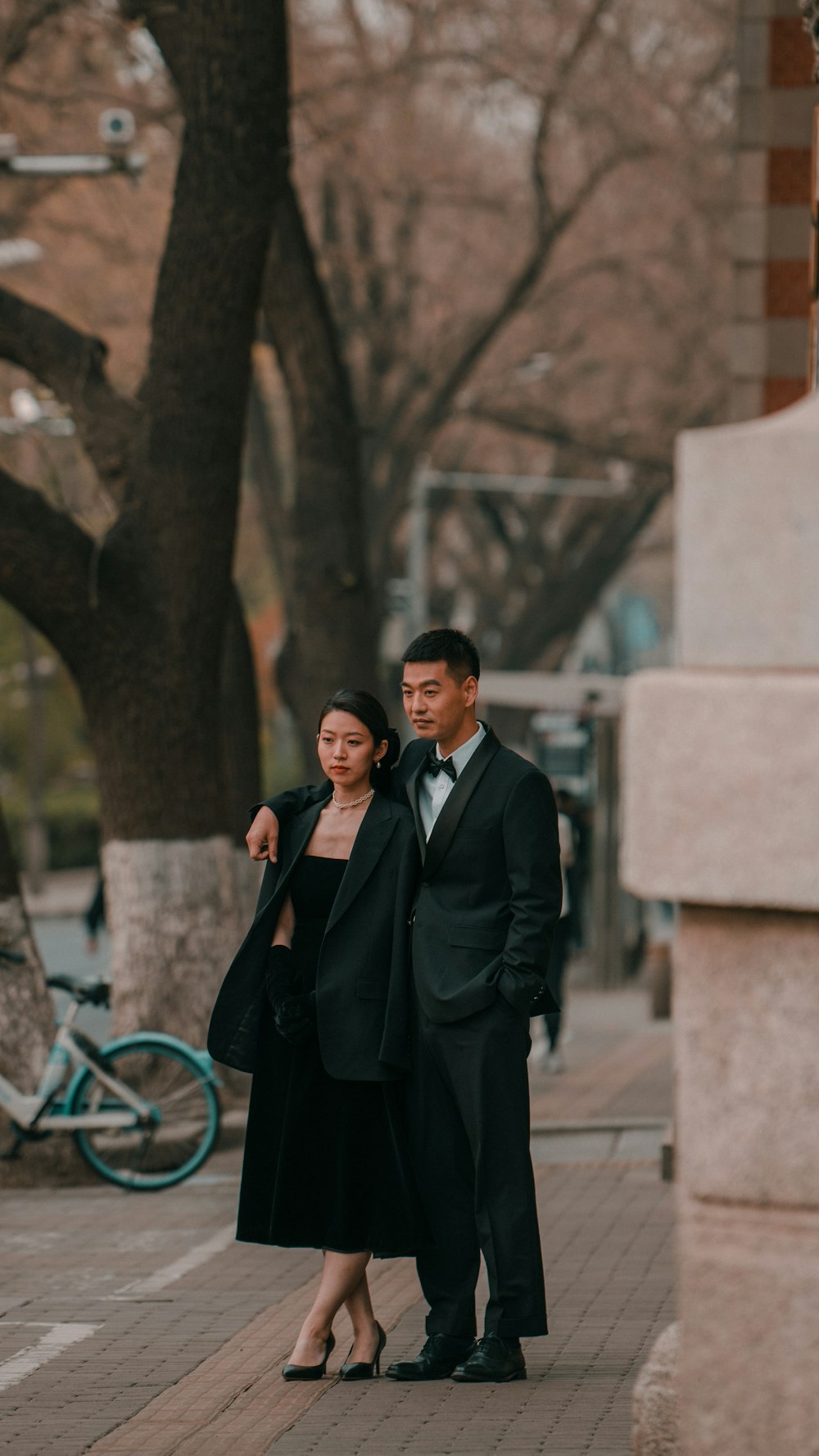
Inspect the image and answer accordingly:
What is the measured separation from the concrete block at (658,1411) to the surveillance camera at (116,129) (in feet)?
34.1

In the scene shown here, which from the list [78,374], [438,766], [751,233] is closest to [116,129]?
[78,374]

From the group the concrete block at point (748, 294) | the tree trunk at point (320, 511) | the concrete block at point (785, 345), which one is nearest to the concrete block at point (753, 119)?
the concrete block at point (748, 294)

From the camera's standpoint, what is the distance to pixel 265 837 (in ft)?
18.9

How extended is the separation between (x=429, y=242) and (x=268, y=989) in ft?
59.5

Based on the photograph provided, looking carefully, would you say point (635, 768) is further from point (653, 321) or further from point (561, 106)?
point (653, 321)

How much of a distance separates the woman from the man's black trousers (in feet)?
0.28

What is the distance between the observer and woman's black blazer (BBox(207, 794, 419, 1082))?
5.58m

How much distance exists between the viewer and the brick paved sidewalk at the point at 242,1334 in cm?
523

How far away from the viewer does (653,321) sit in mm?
24266

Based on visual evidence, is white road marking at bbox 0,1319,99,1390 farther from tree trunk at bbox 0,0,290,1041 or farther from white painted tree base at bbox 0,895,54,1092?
tree trunk at bbox 0,0,290,1041

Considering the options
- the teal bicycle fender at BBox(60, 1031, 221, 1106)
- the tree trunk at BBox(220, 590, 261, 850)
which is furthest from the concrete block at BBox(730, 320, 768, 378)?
the teal bicycle fender at BBox(60, 1031, 221, 1106)

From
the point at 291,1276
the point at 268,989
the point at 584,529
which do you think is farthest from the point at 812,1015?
the point at 584,529

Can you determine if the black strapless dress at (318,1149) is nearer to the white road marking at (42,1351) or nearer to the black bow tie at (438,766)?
the black bow tie at (438,766)

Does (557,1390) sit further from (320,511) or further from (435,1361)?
(320,511)
